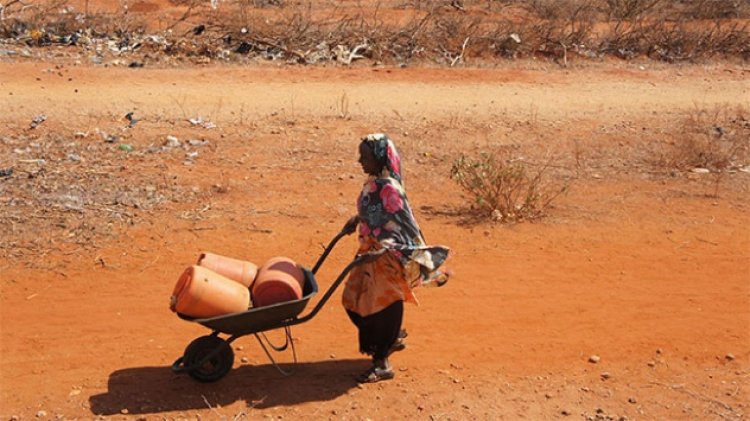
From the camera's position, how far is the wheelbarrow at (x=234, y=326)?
471 cm

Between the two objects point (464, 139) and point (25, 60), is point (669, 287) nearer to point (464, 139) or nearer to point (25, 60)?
point (464, 139)

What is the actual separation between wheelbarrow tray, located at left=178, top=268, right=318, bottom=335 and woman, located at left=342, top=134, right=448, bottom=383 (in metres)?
0.31

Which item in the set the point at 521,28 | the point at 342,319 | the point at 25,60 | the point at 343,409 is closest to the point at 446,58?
the point at 521,28

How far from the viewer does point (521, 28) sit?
14.4m

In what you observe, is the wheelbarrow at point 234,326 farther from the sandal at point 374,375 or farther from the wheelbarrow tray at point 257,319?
the sandal at point 374,375

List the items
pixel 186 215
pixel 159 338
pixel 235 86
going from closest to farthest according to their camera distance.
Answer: pixel 159 338 → pixel 186 215 → pixel 235 86

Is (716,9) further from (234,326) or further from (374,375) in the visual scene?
(234,326)

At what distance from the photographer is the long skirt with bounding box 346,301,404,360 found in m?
5.09

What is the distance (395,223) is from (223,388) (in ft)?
4.44

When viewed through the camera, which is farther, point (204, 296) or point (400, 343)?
point (400, 343)

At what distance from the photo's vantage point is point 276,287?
16.1ft

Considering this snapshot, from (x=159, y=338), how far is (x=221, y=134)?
417cm

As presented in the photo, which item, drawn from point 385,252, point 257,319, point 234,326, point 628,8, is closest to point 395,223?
point 385,252

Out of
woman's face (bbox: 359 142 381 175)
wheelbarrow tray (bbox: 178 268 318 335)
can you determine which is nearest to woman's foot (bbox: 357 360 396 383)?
wheelbarrow tray (bbox: 178 268 318 335)
